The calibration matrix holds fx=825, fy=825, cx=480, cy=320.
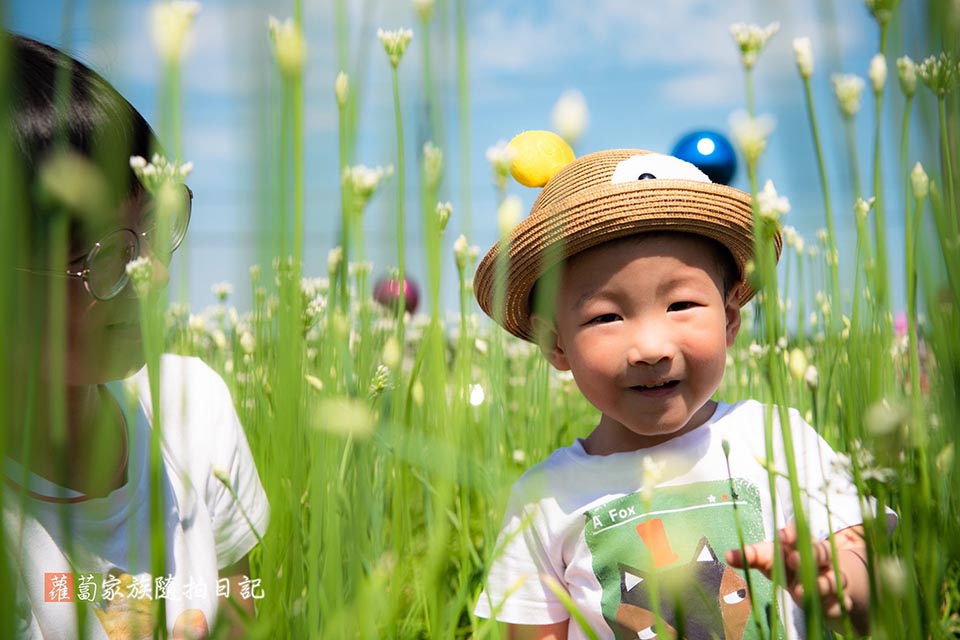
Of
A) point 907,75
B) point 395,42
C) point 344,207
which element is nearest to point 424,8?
point 395,42

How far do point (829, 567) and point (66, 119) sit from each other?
84cm

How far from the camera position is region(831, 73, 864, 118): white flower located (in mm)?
659

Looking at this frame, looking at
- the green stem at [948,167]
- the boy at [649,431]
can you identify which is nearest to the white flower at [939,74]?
the green stem at [948,167]

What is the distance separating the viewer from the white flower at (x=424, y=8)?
26.0 inches

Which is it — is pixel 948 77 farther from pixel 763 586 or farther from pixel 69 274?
pixel 763 586

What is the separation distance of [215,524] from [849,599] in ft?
2.99

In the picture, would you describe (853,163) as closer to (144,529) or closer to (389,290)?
(389,290)

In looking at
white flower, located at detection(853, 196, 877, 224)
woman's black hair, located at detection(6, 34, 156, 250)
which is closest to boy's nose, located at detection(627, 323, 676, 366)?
white flower, located at detection(853, 196, 877, 224)

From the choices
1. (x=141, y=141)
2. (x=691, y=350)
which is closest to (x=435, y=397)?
(x=141, y=141)

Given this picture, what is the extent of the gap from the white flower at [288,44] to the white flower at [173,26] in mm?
53

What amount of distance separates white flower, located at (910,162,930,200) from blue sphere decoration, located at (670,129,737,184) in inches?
32.3

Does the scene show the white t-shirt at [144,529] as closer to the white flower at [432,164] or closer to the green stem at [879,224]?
the white flower at [432,164]

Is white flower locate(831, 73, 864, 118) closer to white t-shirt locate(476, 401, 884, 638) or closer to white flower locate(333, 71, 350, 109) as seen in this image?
white flower locate(333, 71, 350, 109)

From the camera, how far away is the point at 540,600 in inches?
56.0
